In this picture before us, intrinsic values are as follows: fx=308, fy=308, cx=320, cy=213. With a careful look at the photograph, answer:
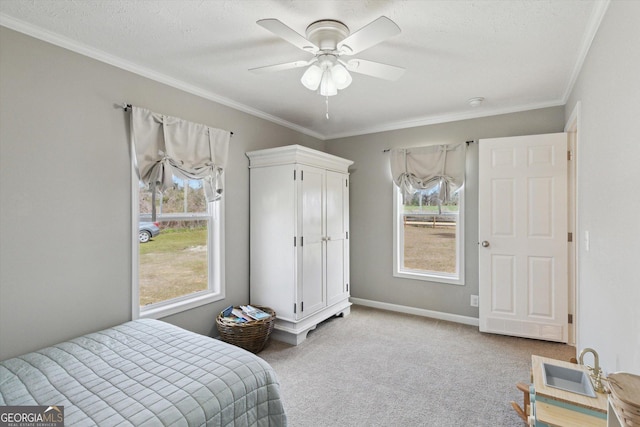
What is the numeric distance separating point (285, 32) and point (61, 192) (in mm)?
1759

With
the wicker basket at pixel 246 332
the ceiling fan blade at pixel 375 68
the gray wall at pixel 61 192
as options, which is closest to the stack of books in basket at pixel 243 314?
the wicker basket at pixel 246 332

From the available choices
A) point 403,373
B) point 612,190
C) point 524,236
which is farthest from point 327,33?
point 524,236

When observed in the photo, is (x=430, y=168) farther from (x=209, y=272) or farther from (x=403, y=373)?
(x=209, y=272)

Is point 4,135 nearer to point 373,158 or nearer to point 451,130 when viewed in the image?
point 373,158

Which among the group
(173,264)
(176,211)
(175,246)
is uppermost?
(176,211)

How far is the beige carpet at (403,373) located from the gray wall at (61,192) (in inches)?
60.0

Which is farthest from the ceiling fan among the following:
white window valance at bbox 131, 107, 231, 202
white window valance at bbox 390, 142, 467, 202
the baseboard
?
the baseboard

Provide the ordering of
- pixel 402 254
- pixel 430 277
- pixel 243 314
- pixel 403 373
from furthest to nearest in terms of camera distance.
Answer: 1. pixel 402 254
2. pixel 430 277
3. pixel 243 314
4. pixel 403 373

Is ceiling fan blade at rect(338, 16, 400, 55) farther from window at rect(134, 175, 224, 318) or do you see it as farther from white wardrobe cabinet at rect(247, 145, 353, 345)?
window at rect(134, 175, 224, 318)

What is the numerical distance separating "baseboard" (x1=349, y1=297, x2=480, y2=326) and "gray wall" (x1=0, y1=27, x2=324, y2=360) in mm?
2841

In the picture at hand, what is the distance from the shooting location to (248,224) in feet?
10.9

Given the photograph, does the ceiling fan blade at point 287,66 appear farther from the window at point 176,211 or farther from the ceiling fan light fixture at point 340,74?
the window at point 176,211

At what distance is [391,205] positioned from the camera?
4.03 m

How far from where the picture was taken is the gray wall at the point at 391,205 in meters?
3.40
